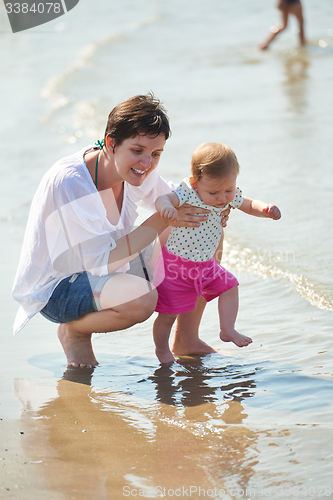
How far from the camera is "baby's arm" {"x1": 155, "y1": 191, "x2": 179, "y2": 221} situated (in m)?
2.76

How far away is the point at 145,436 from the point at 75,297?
33.8 inches

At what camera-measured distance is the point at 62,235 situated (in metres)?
2.90

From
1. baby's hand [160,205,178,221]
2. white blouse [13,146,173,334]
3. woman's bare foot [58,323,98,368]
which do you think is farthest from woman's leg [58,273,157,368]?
baby's hand [160,205,178,221]

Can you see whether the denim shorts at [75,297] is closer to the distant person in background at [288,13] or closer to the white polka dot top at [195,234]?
the white polka dot top at [195,234]

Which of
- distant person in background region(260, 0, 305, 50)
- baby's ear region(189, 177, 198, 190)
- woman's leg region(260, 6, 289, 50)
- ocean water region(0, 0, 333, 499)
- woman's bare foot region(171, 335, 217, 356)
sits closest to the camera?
ocean water region(0, 0, 333, 499)

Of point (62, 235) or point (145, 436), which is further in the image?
point (62, 235)

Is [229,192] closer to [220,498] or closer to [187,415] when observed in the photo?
[187,415]

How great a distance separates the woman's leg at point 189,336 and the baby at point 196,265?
12 cm

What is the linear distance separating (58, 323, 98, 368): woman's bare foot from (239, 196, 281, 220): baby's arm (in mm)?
1026

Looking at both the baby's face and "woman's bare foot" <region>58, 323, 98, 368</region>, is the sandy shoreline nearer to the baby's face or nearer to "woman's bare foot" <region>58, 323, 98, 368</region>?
"woman's bare foot" <region>58, 323, 98, 368</region>

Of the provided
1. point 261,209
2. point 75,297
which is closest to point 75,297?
point 75,297

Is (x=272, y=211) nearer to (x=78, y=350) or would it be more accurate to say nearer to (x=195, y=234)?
(x=195, y=234)

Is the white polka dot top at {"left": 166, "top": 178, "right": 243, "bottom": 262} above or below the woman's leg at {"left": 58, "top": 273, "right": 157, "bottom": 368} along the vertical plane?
above

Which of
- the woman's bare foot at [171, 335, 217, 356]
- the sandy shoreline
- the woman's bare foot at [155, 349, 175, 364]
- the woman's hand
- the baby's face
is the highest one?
the baby's face
